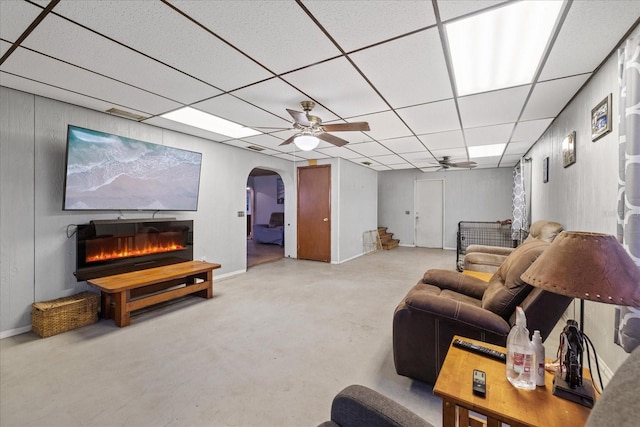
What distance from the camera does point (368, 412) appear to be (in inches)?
37.2

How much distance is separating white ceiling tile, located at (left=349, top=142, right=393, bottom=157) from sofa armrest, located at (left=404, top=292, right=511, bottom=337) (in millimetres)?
3397

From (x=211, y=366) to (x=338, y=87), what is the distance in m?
2.65

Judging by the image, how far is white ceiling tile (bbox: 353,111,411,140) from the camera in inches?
131

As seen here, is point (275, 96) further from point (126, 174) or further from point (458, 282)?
point (458, 282)

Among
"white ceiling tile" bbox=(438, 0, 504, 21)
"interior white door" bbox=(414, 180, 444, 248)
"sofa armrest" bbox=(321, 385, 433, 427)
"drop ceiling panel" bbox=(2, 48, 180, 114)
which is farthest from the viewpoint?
"interior white door" bbox=(414, 180, 444, 248)

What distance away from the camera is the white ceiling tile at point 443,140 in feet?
13.6

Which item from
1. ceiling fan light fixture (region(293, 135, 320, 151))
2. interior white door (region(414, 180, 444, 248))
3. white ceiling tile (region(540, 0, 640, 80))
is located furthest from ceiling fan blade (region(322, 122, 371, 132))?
interior white door (region(414, 180, 444, 248))

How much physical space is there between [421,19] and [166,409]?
114 inches

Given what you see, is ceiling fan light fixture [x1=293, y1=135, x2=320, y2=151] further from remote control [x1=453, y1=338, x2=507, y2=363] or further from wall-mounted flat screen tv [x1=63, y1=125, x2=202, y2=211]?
remote control [x1=453, y1=338, x2=507, y2=363]

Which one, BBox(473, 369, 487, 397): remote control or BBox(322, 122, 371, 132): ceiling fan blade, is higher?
BBox(322, 122, 371, 132): ceiling fan blade

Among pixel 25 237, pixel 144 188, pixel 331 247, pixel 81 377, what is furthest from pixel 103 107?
pixel 331 247

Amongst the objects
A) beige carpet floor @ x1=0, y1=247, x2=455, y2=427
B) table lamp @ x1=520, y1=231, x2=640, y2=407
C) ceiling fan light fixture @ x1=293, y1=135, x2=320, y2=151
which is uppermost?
ceiling fan light fixture @ x1=293, y1=135, x2=320, y2=151

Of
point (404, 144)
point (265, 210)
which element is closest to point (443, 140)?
point (404, 144)

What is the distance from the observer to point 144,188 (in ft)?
11.7
